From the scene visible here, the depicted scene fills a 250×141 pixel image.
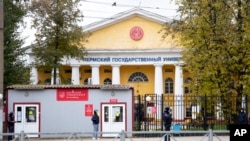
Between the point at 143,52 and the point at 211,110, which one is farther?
the point at 143,52

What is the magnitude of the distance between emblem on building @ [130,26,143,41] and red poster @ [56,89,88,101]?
33.6m

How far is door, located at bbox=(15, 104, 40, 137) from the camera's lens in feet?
107

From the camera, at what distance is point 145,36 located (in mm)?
66750

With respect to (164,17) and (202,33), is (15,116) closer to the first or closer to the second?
(202,33)

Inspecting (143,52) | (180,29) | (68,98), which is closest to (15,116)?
(68,98)

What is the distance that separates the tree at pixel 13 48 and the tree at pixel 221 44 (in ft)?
38.5

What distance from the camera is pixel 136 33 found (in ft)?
219

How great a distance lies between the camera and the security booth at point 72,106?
109ft

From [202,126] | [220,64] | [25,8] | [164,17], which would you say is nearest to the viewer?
[220,64]

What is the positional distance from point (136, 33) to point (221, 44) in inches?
1403

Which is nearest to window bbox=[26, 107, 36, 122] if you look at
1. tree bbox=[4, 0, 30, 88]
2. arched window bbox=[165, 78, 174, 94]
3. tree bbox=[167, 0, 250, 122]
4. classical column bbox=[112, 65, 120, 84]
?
tree bbox=[4, 0, 30, 88]

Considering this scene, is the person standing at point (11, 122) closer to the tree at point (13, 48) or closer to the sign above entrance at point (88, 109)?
the sign above entrance at point (88, 109)

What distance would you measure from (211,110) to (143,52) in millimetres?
30415

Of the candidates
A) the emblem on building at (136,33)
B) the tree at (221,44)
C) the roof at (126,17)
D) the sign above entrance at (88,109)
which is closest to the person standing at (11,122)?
the sign above entrance at (88,109)
